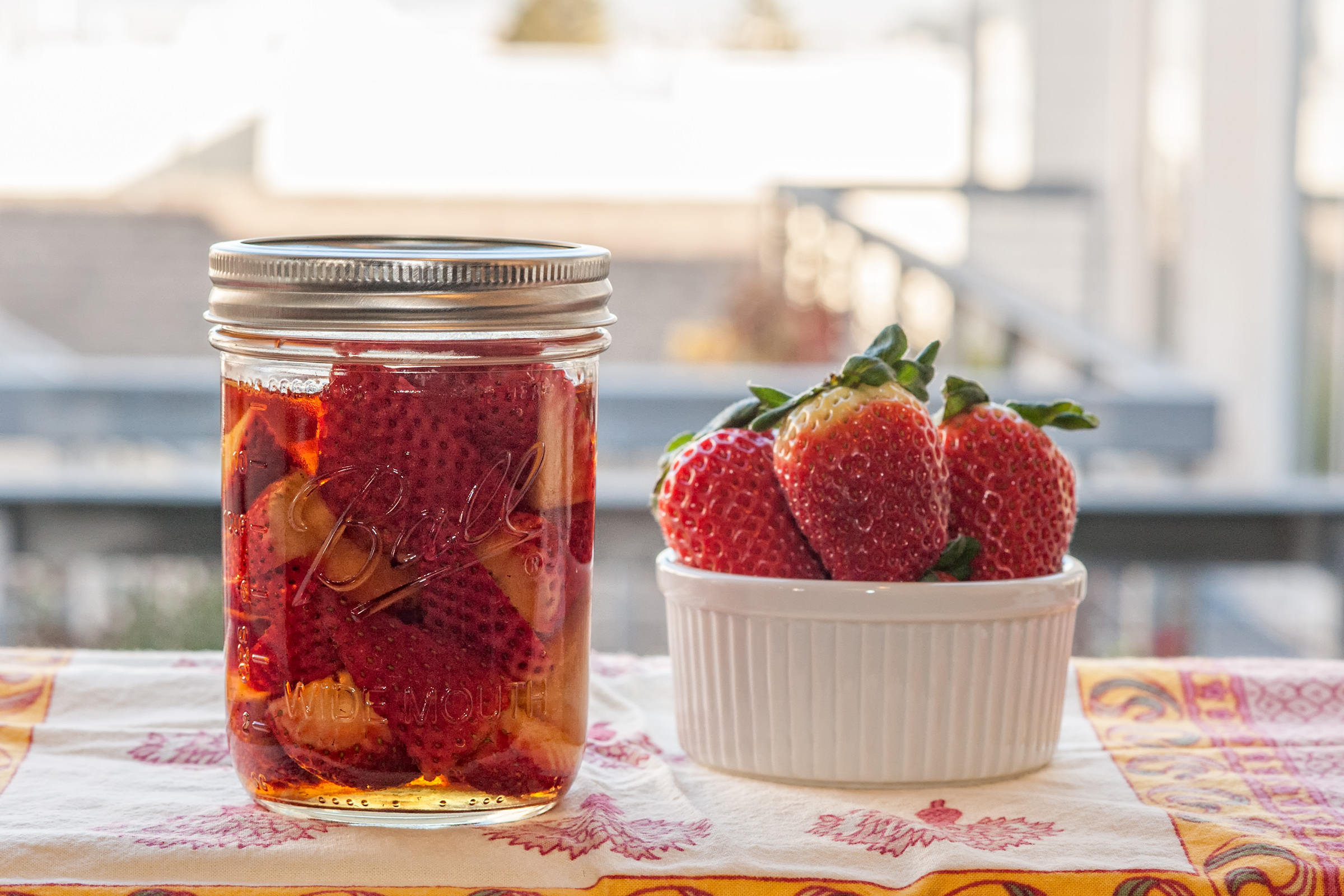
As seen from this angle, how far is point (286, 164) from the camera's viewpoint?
19.1 feet

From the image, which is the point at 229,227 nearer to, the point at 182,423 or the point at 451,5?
the point at 451,5

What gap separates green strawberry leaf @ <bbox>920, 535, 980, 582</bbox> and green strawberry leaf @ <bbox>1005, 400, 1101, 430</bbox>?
2.5 inches

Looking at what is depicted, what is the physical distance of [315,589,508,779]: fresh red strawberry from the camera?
47cm

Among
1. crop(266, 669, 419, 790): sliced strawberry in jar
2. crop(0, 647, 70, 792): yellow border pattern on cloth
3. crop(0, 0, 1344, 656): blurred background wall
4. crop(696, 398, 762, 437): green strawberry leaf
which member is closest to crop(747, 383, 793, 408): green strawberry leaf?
crop(696, 398, 762, 437): green strawberry leaf

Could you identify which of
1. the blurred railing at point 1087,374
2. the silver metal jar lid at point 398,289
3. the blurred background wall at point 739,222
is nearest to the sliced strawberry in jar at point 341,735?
the silver metal jar lid at point 398,289

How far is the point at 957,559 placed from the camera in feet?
1.87

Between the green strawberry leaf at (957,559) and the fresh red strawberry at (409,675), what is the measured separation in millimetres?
190

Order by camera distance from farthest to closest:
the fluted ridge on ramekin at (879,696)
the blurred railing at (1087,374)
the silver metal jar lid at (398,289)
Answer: the blurred railing at (1087,374), the fluted ridge on ramekin at (879,696), the silver metal jar lid at (398,289)

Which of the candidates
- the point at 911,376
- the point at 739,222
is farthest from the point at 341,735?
the point at 739,222

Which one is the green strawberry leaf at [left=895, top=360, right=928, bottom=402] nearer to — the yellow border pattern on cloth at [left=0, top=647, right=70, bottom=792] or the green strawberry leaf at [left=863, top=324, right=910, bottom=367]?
the green strawberry leaf at [left=863, top=324, right=910, bottom=367]

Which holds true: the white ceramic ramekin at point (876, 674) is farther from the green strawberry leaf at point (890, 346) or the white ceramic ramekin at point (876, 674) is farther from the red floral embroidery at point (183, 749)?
the red floral embroidery at point (183, 749)

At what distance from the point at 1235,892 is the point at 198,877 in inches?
12.8

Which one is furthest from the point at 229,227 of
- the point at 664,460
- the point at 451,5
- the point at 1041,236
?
the point at 664,460

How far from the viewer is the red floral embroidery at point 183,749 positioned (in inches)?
23.5
